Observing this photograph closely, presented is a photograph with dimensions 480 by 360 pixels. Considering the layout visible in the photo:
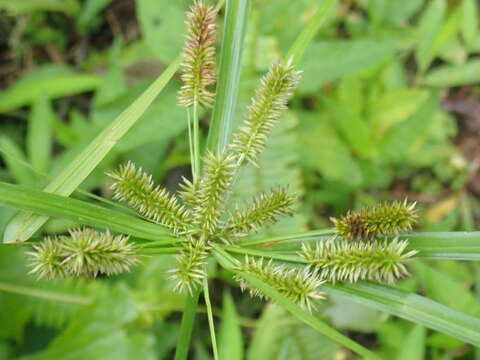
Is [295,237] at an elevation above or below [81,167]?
below

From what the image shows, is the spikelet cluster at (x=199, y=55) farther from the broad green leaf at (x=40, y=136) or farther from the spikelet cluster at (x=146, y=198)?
the broad green leaf at (x=40, y=136)

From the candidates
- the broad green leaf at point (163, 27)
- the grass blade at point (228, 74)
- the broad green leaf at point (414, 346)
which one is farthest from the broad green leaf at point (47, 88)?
the broad green leaf at point (414, 346)

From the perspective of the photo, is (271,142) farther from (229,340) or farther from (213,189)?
(213,189)

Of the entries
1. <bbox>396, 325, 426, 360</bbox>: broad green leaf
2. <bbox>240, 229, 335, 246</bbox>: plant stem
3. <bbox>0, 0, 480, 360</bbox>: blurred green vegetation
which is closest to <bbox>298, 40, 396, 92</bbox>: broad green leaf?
<bbox>0, 0, 480, 360</bbox>: blurred green vegetation

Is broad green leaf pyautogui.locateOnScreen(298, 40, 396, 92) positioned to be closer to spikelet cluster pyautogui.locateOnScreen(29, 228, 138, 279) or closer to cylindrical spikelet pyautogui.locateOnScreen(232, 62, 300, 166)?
cylindrical spikelet pyautogui.locateOnScreen(232, 62, 300, 166)

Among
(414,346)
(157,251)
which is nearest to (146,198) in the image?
(157,251)

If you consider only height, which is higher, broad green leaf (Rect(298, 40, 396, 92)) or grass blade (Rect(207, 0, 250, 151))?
broad green leaf (Rect(298, 40, 396, 92))
